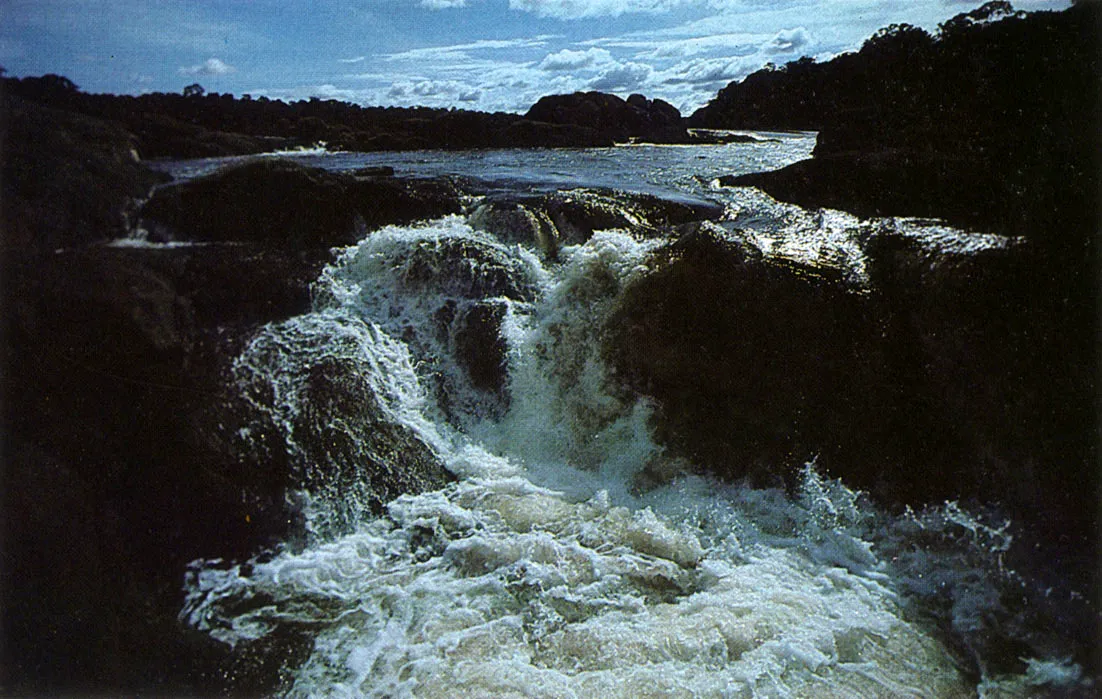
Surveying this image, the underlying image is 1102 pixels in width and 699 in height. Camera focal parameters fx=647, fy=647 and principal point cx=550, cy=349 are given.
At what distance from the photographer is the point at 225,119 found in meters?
4.68

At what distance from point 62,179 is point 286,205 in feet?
6.13

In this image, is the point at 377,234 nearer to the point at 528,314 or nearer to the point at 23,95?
the point at 528,314

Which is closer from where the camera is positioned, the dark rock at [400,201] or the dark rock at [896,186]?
the dark rock at [896,186]

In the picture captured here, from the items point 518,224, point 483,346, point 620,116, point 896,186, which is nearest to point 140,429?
point 483,346

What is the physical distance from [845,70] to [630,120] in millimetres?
4853

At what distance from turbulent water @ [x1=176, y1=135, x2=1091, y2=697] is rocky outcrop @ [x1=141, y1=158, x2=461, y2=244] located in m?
0.29

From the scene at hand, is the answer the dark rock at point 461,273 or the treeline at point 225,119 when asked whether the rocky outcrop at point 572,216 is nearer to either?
the dark rock at point 461,273

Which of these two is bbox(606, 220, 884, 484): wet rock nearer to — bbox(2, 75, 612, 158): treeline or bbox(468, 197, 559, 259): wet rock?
bbox(468, 197, 559, 259): wet rock

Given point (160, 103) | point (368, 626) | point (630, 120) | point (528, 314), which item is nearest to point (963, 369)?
point (528, 314)

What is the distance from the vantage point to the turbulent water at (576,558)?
3418mm

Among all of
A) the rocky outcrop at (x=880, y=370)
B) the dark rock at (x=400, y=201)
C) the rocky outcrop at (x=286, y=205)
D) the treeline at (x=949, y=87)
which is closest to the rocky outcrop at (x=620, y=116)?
the treeline at (x=949, y=87)

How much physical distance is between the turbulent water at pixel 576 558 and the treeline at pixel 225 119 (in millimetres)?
373

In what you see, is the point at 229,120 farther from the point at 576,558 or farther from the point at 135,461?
the point at 576,558

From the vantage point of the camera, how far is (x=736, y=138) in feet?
46.4
